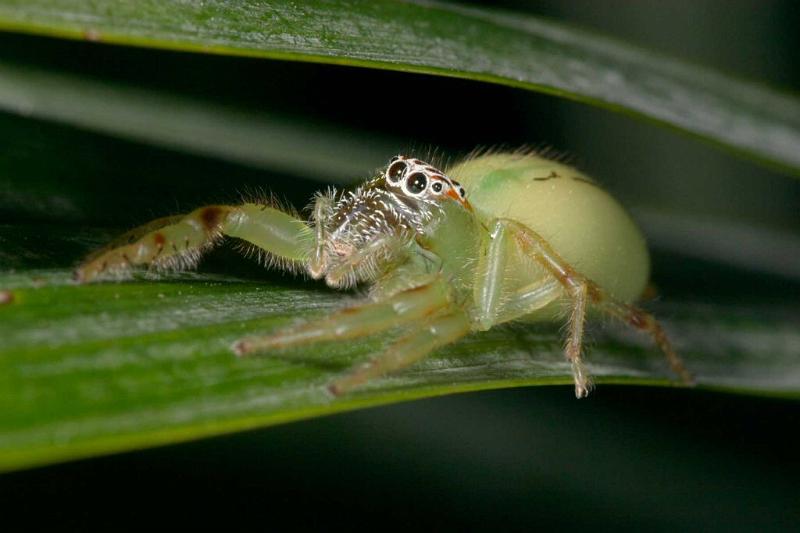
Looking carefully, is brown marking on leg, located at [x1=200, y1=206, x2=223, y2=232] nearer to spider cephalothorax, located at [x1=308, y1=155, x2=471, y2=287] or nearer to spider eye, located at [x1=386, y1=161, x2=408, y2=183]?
spider cephalothorax, located at [x1=308, y1=155, x2=471, y2=287]

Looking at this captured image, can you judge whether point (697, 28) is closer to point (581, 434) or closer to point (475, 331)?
point (581, 434)

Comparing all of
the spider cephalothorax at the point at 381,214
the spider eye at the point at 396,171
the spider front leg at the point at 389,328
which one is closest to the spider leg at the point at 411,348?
the spider front leg at the point at 389,328

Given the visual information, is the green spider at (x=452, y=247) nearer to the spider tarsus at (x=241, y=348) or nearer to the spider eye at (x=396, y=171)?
the spider eye at (x=396, y=171)

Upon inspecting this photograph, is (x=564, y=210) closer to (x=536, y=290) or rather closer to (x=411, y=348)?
(x=536, y=290)

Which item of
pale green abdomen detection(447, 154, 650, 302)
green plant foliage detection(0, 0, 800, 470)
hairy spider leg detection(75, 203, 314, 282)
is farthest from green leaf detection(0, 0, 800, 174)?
hairy spider leg detection(75, 203, 314, 282)

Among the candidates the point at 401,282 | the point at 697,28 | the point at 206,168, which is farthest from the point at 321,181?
the point at 697,28

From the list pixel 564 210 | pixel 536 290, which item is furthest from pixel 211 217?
pixel 564 210

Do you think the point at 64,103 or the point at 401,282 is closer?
the point at 401,282
